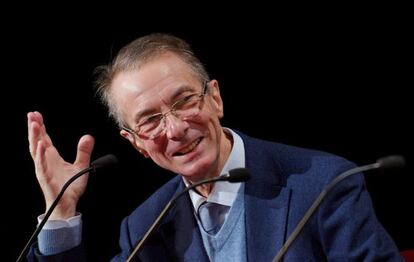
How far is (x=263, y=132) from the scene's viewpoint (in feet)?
9.98

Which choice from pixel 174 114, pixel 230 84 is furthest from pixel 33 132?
pixel 230 84

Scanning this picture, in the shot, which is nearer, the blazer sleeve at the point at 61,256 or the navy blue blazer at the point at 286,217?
the navy blue blazer at the point at 286,217

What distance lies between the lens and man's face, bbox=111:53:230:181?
2027 millimetres

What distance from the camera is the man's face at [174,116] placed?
2.03 m

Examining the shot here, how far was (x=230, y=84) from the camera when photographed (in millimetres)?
2971

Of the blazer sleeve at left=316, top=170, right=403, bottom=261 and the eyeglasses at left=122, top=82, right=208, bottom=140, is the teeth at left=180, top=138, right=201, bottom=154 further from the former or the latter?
the blazer sleeve at left=316, top=170, right=403, bottom=261

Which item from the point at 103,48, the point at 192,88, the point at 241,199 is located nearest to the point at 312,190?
the point at 241,199

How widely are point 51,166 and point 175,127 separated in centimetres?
54

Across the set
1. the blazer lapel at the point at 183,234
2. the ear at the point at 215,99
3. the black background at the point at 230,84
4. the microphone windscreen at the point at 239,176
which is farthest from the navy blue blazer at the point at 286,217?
the black background at the point at 230,84

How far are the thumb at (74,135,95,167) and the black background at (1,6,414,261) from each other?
1.96ft

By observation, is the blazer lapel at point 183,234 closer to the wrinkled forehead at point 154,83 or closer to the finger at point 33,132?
the wrinkled forehead at point 154,83

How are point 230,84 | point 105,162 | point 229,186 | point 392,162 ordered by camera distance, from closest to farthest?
point 392,162
point 105,162
point 229,186
point 230,84

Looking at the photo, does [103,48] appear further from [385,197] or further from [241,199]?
[385,197]

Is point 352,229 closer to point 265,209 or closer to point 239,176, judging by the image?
point 265,209
